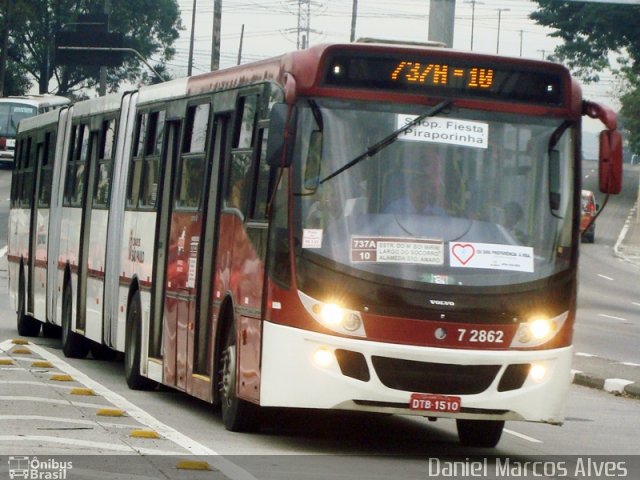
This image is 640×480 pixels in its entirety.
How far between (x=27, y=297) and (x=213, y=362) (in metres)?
11.1

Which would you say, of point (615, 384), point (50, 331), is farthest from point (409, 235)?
point (50, 331)

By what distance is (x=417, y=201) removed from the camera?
11.5 metres

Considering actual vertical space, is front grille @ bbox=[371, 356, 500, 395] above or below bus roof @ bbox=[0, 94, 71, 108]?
below

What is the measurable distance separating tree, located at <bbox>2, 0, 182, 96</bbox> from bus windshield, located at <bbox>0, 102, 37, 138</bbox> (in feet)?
95.7

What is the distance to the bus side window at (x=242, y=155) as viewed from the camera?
1269 centimetres

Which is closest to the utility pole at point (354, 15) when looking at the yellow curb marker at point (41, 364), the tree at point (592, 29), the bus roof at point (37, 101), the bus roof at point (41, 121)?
the tree at point (592, 29)

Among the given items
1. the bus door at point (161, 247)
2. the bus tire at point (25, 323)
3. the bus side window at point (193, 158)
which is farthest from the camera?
the bus tire at point (25, 323)

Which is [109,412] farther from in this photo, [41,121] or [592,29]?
[592,29]

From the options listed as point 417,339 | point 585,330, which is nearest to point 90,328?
point 417,339

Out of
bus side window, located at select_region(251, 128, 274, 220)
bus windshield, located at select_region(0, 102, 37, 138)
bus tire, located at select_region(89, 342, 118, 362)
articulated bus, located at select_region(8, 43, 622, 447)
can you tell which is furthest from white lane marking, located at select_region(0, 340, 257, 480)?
bus windshield, located at select_region(0, 102, 37, 138)

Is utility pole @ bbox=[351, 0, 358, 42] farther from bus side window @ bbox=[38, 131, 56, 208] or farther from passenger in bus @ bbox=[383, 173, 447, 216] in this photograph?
passenger in bus @ bbox=[383, 173, 447, 216]

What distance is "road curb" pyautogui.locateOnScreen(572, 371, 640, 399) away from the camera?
18641 millimetres

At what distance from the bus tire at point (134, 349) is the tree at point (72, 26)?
281 feet

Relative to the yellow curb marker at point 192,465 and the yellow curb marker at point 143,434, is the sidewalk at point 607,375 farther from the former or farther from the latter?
the yellow curb marker at point 192,465
